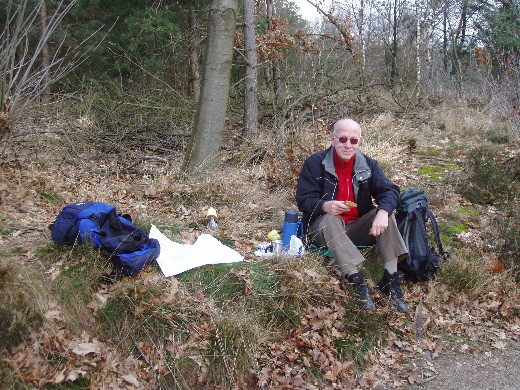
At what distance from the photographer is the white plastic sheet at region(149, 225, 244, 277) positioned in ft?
13.4

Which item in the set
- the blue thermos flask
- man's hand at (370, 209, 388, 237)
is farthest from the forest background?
man's hand at (370, 209, 388, 237)

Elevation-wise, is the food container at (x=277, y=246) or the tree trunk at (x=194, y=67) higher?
the tree trunk at (x=194, y=67)

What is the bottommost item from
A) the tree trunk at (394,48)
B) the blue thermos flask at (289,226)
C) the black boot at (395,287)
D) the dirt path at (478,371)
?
the dirt path at (478,371)

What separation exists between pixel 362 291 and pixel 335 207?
30.3 inches

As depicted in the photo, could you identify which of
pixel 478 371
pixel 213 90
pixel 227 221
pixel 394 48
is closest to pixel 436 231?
pixel 478 371

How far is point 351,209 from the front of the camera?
15.2 ft

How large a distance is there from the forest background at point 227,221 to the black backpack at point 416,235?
8.5 inches

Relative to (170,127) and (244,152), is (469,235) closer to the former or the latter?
(244,152)

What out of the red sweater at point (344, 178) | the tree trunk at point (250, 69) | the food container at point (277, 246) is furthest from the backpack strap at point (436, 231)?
the tree trunk at point (250, 69)

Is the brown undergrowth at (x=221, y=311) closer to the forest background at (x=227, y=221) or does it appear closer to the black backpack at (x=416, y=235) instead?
the forest background at (x=227, y=221)

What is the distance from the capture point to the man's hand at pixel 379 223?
417 cm

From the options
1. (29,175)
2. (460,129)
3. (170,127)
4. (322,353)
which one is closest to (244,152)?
(170,127)

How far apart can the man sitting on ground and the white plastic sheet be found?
828 mm

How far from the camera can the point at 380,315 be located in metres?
4.15
